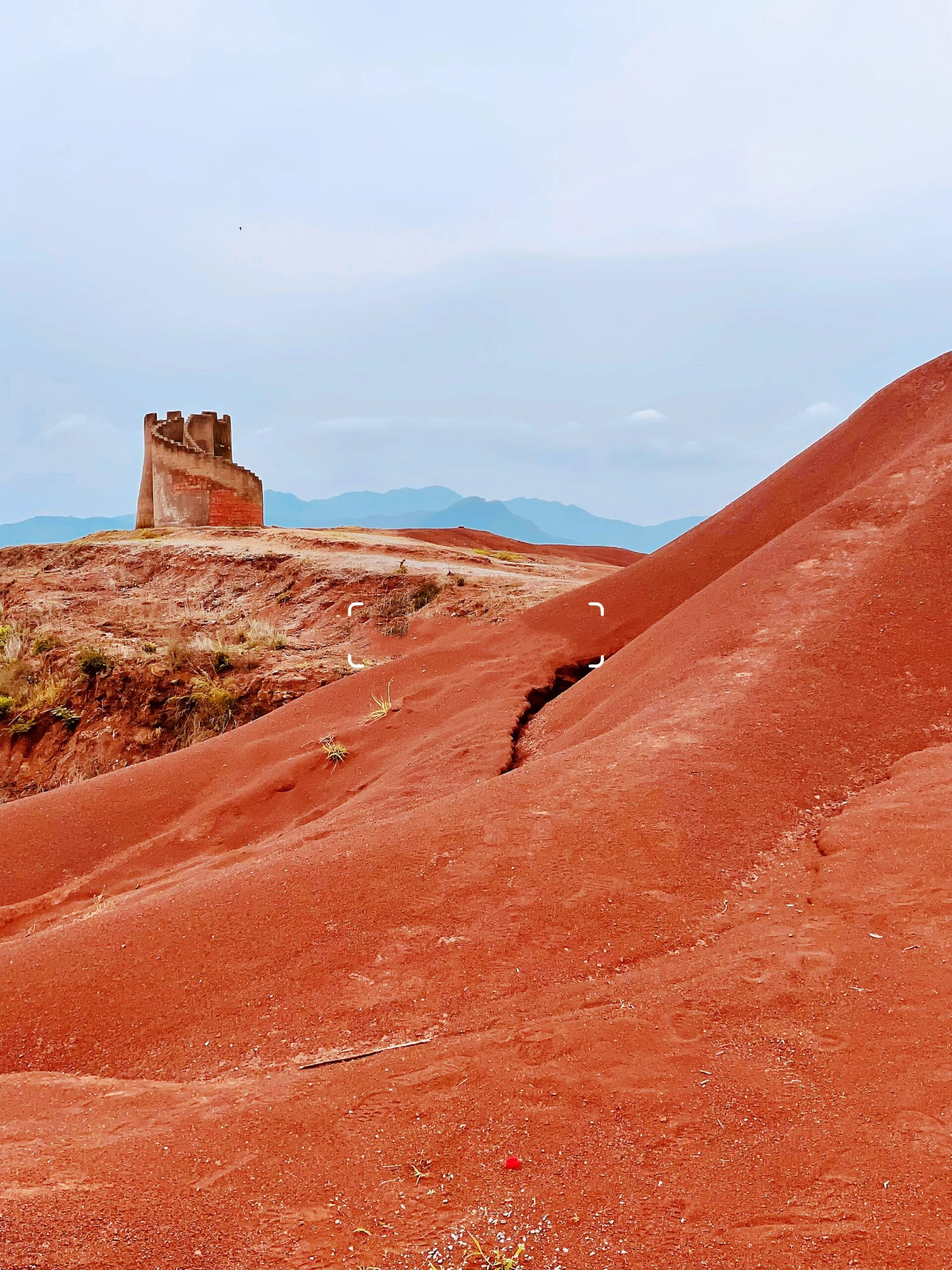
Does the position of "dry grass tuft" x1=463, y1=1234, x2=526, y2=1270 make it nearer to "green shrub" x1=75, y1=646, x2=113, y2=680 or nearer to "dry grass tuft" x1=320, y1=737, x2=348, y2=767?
"dry grass tuft" x1=320, y1=737, x2=348, y2=767

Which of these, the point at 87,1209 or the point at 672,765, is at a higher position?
the point at 672,765

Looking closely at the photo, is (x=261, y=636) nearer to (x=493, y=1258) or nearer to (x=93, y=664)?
(x=93, y=664)

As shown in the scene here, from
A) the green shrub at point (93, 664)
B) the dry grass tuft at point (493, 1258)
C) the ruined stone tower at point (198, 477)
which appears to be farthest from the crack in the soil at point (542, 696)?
the ruined stone tower at point (198, 477)

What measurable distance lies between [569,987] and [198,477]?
22.3m

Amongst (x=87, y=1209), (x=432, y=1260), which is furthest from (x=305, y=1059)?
(x=432, y=1260)

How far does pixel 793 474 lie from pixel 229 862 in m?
7.33

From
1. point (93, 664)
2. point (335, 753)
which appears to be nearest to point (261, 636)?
point (93, 664)

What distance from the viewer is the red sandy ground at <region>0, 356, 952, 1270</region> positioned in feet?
7.84

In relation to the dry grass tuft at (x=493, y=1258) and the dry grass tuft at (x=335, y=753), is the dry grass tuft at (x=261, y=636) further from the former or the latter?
the dry grass tuft at (x=493, y=1258)

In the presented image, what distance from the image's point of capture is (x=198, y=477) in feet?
78.2

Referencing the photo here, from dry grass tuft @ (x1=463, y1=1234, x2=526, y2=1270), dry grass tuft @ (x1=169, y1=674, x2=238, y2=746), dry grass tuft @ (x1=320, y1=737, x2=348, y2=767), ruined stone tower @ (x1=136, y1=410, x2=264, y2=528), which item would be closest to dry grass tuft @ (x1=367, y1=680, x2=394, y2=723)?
dry grass tuft @ (x1=320, y1=737, x2=348, y2=767)

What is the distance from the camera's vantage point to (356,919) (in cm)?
410

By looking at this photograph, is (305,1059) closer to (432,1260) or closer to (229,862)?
(432,1260)

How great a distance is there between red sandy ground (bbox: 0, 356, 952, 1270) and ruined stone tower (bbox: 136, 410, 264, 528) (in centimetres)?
1753
